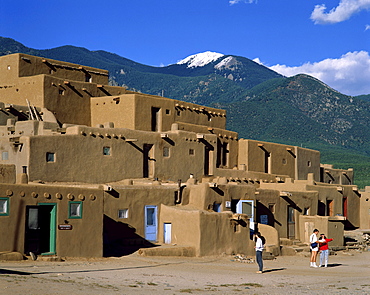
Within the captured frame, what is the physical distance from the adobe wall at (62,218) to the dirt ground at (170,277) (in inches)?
26.0

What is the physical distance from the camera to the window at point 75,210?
23.1 m

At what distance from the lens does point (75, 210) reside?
23281 mm

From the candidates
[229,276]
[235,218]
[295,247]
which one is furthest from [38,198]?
[295,247]

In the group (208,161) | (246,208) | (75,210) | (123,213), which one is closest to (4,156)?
(123,213)

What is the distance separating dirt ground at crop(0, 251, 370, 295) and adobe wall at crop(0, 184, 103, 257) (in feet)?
2.17

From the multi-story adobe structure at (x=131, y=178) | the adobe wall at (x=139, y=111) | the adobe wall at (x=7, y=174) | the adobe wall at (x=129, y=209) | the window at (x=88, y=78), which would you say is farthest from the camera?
the window at (x=88, y=78)

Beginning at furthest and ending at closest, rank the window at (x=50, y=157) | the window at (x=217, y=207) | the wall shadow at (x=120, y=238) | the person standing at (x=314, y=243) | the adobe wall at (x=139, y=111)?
1. the adobe wall at (x=139, y=111)
2. the window at (x=217, y=207)
3. the window at (x=50, y=157)
4. the wall shadow at (x=120, y=238)
5. the person standing at (x=314, y=243)

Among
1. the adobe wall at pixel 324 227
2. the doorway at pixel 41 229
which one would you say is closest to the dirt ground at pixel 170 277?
the doorway at pixel 41 229

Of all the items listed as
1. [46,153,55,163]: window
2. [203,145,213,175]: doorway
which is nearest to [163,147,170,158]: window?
[203,145,213,175]: doorway

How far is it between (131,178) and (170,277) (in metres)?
14.9

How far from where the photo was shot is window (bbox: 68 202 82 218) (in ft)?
75.7

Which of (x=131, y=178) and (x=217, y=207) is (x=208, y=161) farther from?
(x=217, y=207)

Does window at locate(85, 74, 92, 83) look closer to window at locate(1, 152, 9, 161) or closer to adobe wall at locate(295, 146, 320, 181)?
window at locate(1, 152, 9, 161)

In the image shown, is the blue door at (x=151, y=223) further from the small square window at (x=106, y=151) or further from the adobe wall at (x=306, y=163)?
the adobe wall at (x=306, y=163)
